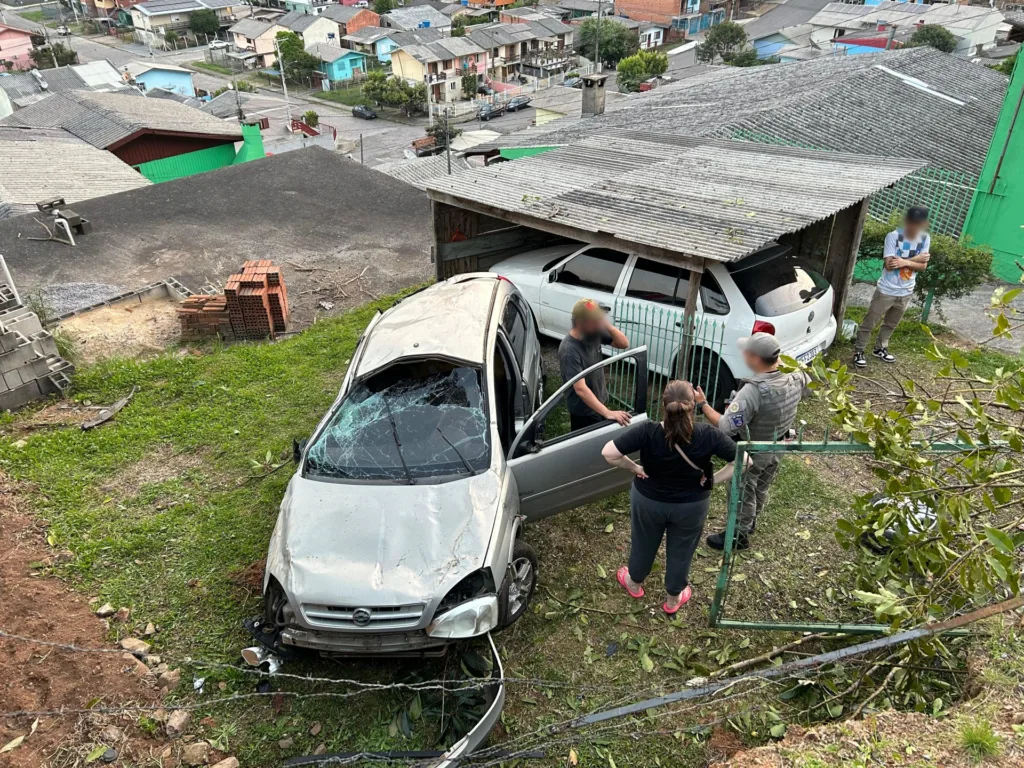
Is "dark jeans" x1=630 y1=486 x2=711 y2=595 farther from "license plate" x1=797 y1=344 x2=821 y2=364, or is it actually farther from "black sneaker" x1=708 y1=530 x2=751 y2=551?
"license plate" x1=797 y1=344 x2=821 y2=364

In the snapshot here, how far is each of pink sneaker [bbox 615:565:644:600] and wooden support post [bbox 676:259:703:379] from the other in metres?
2.31

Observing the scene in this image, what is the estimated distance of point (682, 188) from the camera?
24.3 feet

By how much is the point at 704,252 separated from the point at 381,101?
60.2 metres

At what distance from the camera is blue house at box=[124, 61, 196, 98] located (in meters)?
58.7

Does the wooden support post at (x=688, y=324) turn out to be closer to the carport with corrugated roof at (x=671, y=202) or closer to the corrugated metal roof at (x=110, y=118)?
the carport with corrugated roof at (x=671, y=202)

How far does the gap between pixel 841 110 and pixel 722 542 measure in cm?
1475

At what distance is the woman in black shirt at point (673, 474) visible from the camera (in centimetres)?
394

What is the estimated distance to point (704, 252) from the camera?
5797mm

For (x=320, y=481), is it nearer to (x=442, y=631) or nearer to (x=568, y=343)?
(x=442, y=631)

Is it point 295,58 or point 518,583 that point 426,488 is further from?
point 295,58

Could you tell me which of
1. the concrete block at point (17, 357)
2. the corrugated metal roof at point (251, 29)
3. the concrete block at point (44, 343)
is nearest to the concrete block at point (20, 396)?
the concrete block at point (17, 357)

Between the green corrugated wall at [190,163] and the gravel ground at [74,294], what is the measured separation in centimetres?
1344

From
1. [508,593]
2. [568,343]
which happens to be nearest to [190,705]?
[508,593]

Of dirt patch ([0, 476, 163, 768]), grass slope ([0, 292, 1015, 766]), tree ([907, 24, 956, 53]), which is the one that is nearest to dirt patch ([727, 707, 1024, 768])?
grass slope ([0, 292, 1015, 766])
